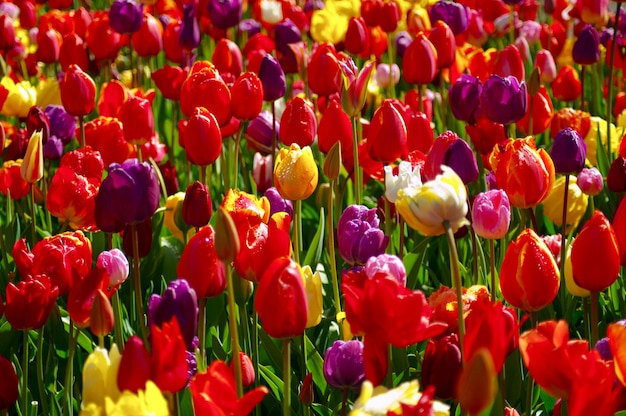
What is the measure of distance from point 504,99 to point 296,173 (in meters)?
0.69

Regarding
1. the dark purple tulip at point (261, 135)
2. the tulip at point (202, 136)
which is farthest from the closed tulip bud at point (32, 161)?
the dark purple tulip at point (261, 135)

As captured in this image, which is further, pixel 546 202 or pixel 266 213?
pixel 546 202

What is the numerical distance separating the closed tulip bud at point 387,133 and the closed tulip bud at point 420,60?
748 mm

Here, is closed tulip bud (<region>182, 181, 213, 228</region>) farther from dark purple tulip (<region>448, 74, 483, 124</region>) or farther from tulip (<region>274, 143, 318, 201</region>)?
dark purple tulip (<region>448, 74, 483, 124</region>)

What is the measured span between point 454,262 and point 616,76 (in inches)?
133

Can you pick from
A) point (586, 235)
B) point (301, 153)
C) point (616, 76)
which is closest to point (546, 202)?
point (301, 153)

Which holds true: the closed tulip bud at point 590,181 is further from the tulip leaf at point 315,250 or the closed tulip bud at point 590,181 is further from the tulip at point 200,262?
the tulip at point 200,262

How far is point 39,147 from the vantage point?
7.34 feet

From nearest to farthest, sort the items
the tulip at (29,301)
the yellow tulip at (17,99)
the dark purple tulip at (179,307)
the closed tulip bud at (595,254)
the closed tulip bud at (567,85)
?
the dark purple tulip at (179,307)
the closed tulip bud at (595,254)
the tulip at (29,301)
the yellow tulip at (17,99)
the closed tulip bud at (567,85)

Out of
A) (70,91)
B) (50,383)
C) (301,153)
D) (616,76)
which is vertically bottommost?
(616,76)

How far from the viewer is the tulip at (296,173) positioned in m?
2.10

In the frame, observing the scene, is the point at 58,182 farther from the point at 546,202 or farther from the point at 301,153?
the point at 546,202

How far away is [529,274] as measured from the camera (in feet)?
5.23

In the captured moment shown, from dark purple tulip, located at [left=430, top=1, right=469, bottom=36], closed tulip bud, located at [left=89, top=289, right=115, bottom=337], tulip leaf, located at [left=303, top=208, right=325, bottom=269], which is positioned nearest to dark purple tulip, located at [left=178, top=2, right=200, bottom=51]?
dark purple tulip, located at [left=430, top=1, right=469, bottom=36]
